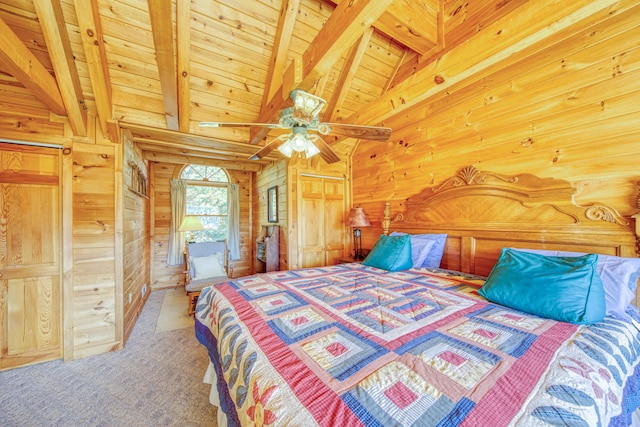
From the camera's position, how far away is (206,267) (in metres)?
3.76

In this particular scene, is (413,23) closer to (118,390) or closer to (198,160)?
(198,160)

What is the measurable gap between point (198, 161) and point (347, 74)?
3265mm

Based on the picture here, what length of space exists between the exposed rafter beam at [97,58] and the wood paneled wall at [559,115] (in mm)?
2671

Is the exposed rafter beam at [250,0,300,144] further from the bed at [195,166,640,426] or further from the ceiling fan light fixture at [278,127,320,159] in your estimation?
the bed at [195,166,640,426]

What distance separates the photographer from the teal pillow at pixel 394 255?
8.29 ft

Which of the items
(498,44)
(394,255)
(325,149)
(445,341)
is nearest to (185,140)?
(325,149)

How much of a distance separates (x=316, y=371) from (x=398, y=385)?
29 centimetres

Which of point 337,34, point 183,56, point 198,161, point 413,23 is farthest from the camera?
point 198,161

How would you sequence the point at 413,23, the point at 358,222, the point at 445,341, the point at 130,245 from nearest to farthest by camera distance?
the point at 445,341, the point at 413,23, the point at 130,245, the point at 358,222

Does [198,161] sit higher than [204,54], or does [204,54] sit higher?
[204,54]

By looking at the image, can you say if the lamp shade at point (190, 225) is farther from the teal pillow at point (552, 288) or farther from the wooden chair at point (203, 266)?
the teal pillow at point (552, 288)

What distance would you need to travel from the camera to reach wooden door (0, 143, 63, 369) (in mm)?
2154

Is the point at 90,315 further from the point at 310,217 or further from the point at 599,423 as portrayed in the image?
the point at 599,423

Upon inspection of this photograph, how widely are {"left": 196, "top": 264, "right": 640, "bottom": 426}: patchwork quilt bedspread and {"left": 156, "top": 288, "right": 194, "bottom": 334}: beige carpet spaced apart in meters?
1.77
